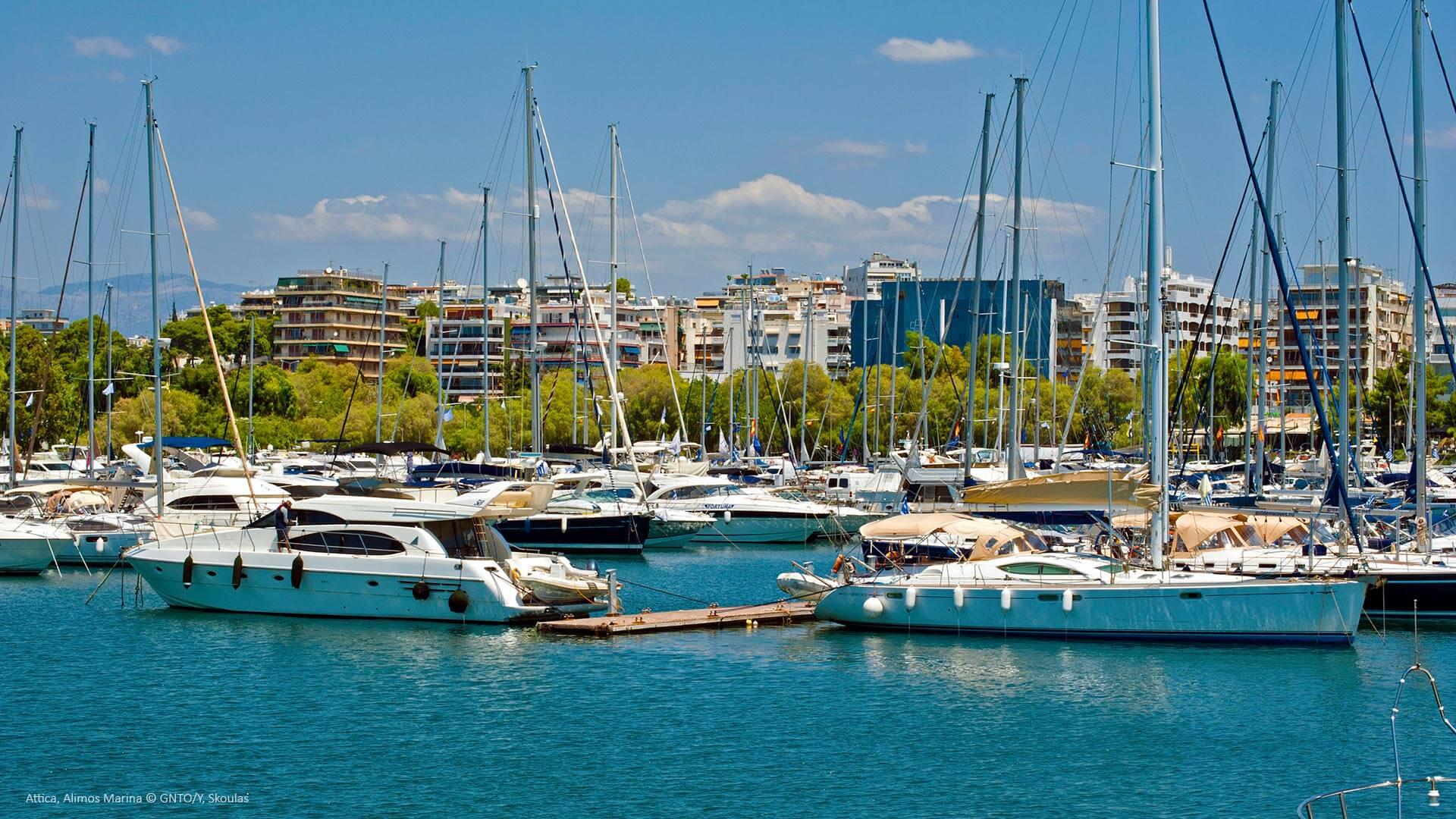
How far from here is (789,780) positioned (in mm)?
22625

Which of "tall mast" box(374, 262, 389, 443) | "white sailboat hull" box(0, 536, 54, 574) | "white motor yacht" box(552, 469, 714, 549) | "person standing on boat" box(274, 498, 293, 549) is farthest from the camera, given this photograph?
"tall mast" box(374, 262, 389, 443)

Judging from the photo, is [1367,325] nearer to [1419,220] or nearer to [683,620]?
[1419,220]

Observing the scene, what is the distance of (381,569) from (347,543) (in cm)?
109

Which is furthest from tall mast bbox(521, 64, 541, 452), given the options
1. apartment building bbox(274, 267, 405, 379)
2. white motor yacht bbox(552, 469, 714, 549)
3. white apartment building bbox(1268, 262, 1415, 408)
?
apartment building bbox(274, 267, 405, 379)

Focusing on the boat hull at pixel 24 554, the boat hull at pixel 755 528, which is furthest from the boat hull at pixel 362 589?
the boat hull at pixel 755 528

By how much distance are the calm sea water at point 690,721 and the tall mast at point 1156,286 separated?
2789 millimetres

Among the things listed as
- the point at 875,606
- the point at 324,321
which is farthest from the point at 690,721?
the point at 324,321

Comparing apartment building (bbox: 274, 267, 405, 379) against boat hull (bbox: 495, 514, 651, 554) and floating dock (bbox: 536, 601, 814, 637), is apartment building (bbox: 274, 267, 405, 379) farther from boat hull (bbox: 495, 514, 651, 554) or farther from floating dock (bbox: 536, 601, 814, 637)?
floating dock (bbox: 536, 601, 814, 637)

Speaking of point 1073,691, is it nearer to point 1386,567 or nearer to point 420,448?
point 1386,567

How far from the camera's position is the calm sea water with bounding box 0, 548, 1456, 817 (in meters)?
21.9

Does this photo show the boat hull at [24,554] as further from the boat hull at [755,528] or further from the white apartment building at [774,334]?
the white apartment building at [774,334]

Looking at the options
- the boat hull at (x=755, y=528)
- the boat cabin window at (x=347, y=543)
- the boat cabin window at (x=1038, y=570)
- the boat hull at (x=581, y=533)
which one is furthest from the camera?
the boat hull at (x=755, y=528)

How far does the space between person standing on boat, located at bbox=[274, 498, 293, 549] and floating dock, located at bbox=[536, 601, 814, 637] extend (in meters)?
5.70

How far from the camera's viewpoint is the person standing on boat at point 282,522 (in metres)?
34.2
